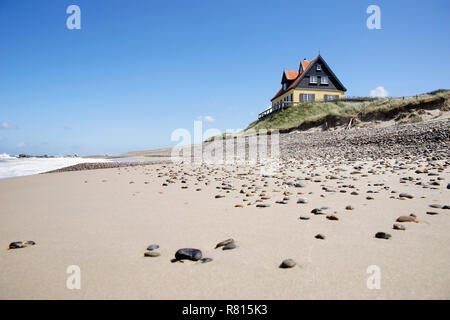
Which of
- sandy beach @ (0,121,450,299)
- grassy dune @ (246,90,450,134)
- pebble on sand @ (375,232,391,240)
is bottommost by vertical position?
sandy beach @ (0,121,450,299)

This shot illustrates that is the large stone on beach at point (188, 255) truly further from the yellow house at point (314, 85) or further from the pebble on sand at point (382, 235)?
the yellow house at point (314, 85)

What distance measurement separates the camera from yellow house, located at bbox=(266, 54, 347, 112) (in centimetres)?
4044

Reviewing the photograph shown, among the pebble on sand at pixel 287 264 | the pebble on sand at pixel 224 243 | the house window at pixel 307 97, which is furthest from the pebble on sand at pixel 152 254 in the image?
the house window at pixel 307 97

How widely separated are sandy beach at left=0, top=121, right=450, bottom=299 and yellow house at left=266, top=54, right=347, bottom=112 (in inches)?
1445

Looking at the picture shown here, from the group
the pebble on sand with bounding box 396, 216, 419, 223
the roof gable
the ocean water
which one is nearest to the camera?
the pebble on sand with bounding box 396, 216, 419, 223

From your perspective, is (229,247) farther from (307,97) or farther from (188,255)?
(307,97)

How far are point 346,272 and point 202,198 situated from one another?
3477mm

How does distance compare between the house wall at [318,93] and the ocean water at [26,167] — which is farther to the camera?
the house wall at [318,93]

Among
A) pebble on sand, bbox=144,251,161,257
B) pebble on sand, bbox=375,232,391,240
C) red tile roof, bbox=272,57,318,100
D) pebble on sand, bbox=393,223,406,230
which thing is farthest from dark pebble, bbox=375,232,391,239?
red tile roof, bbox=272,57,318,100

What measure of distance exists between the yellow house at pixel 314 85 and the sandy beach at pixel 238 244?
120 ft

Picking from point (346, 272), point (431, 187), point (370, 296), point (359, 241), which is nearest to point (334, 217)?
point (359, 241)

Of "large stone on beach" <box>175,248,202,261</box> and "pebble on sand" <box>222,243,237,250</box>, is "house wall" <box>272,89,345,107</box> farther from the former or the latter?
"large stone on beach" <box>175,248,202,261</box>

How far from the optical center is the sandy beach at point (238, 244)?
1906 millimetres

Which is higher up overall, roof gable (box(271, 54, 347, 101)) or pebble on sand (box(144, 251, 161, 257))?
roof gable (box(271, 54, 347, 101))
